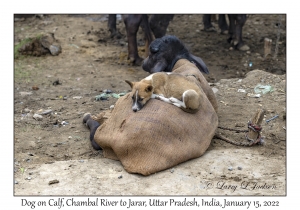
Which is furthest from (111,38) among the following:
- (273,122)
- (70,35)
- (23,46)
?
(273,122)

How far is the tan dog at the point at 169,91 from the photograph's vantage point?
18.0 ft

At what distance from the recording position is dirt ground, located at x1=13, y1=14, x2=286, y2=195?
197 inches

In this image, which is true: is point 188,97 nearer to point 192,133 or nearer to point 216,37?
point 192,133

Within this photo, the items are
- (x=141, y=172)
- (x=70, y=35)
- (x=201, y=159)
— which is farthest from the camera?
(x=70, y=35)

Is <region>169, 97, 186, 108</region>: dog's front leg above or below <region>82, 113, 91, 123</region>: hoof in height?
above

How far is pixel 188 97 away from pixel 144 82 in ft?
1.74

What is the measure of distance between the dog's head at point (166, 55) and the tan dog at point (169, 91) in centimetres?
90

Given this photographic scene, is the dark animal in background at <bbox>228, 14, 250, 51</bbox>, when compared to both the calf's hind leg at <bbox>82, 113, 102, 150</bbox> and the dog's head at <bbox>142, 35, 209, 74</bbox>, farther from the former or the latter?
the calf's hind leg at <bbox>82, 113, 102, 150</bbox>

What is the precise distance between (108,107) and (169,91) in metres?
1.82

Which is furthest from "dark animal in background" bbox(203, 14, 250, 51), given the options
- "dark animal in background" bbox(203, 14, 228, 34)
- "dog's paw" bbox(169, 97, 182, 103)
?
"dog's paw" bbox(169, 97, 182, 103)

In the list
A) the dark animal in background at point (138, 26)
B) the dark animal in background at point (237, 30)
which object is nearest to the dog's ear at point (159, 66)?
Answer: the dark animal in background at point (138, 26)

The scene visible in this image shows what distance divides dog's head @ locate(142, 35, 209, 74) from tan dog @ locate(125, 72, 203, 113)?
2.97ft

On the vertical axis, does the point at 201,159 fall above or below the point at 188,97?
below

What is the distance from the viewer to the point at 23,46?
10594 mm
